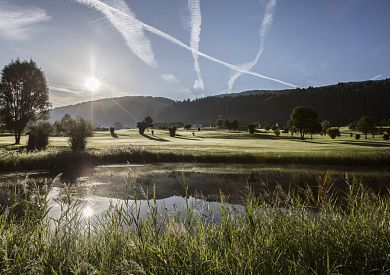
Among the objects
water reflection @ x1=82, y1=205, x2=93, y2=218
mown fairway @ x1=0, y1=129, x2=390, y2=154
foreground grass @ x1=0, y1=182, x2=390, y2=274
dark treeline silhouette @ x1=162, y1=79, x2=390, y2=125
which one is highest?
dark treeline silhouette @ x1=162, y1=79, x2=390, y2=125

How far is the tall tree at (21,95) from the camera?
47719mm

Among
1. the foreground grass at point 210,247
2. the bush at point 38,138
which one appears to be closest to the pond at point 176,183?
the foreground grass at point 210,247

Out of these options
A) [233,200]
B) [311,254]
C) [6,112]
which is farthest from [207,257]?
[6,112]

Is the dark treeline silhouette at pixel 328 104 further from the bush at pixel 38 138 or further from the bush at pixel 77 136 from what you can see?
the bush at pixel 38 138

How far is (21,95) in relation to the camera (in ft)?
162

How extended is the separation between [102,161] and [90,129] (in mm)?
8776

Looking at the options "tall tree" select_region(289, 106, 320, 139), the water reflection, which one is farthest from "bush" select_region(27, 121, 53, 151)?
"tall tree" select_region(289, 106, 320, 139)

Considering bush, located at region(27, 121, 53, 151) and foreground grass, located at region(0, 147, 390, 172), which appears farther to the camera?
bush, located at region(27, 121, 53, 151)

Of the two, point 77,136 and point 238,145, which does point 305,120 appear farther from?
point 77,136

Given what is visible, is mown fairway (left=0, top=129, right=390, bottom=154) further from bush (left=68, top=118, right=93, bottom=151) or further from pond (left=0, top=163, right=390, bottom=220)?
pond (left=0, top=163, right=390, bottom=220)

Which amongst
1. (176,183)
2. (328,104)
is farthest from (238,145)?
(328,104)

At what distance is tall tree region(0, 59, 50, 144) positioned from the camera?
47719mm

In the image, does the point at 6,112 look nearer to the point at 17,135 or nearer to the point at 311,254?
the point at 17,135

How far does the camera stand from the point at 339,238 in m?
5.45
